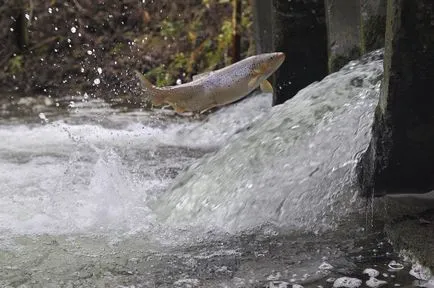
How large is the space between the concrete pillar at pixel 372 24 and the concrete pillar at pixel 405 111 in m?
1.90

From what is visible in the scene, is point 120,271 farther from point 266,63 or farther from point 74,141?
point 74,141

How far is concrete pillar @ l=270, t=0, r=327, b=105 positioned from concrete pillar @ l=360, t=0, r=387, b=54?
1.41 m

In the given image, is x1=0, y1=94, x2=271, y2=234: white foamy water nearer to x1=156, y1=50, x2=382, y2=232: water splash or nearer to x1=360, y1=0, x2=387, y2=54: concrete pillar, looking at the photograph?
x1=156, y1=50, x2=382, y2=232: water splash

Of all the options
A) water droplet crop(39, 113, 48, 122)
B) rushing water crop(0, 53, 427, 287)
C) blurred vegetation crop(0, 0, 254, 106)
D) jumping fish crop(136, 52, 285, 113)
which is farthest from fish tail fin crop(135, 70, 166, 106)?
blurred vegetation crop(0, 0, 254, 106)

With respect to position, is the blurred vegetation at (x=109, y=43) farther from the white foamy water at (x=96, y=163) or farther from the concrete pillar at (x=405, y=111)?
the concrete pillar at (x=405, y=111)

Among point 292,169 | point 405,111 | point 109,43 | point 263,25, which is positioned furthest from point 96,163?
point 109,43

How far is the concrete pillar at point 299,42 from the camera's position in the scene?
7.96 m

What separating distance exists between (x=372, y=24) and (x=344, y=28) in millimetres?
816

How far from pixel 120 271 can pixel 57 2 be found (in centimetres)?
1153

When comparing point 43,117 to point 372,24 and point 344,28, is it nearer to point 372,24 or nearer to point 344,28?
point 344,28

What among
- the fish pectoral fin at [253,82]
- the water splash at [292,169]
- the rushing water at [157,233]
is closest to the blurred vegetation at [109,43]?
the rushing water at [157,233]

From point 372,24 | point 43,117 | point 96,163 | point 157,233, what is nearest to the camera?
point 157,233

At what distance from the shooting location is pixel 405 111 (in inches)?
179

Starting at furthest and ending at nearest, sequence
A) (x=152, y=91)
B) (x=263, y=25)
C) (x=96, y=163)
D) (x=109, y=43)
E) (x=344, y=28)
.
→ (x=109, y=43) < (x=263, y=25) < (x=344, y=28) < (x=96, y=163) < (x=152, y=91)
